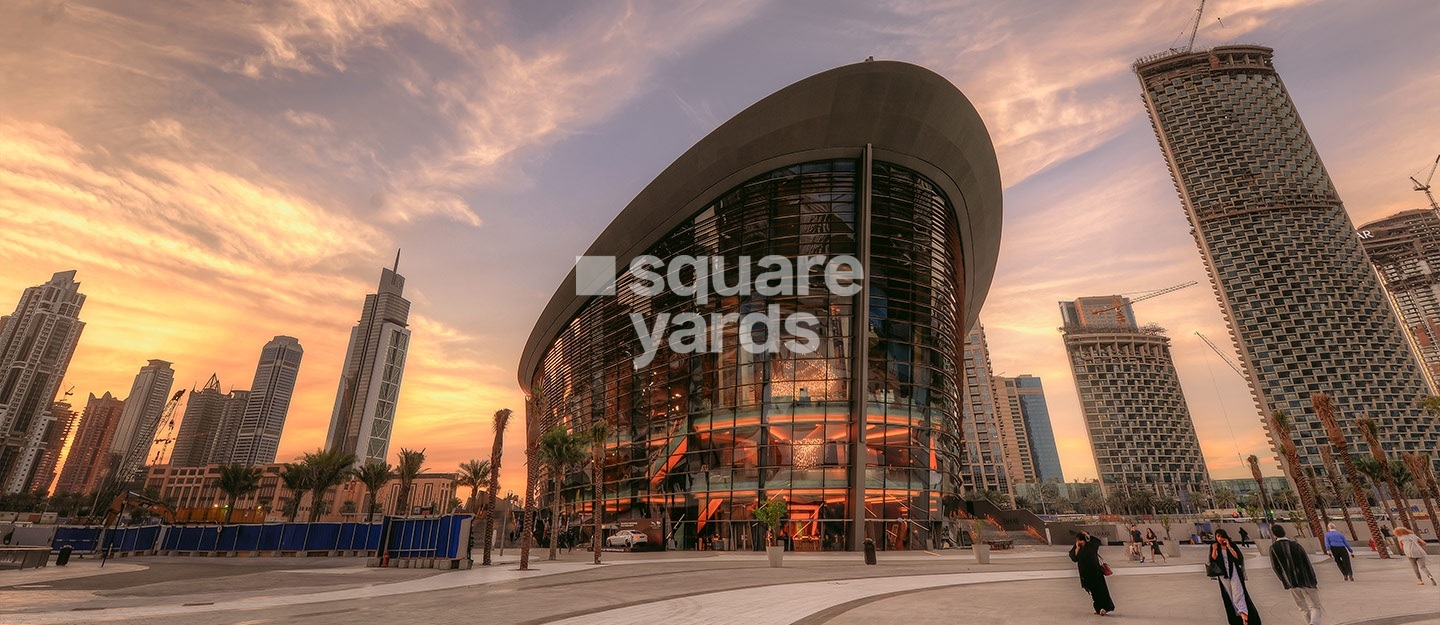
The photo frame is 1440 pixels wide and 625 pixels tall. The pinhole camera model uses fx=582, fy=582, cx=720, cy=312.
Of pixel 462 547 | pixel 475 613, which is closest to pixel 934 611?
pixel 475 613

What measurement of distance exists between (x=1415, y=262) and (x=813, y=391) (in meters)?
257

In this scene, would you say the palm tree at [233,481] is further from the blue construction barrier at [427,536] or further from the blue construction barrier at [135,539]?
the blue construction barrier at [427,536]

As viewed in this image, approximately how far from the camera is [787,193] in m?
43.2

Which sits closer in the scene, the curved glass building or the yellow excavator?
the yellow excavator

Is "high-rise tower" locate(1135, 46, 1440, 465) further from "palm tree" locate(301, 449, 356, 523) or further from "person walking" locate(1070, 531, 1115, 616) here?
"palm tree" locate(301, 449, 356, 523)

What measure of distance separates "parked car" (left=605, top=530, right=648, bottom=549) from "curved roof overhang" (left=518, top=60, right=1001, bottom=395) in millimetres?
24189

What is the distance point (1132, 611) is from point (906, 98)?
35.5 meters

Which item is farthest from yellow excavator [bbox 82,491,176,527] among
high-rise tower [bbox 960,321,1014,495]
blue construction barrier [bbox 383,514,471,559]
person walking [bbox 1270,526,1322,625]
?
high-rise tower [bbox 960,321,1014,495]

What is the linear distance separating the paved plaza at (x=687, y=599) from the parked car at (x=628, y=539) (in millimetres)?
22377

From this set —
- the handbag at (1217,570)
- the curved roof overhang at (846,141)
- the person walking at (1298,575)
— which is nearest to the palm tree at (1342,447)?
the curved roof overhang at (846,141)

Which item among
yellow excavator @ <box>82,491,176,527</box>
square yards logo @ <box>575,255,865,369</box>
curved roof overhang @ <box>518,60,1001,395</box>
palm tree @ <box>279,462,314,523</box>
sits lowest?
yellow excavator @ <box>82,491,176,527</box>

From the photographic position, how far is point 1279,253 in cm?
12788

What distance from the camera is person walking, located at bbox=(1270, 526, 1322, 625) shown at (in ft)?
27.3

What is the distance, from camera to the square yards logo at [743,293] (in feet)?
131
